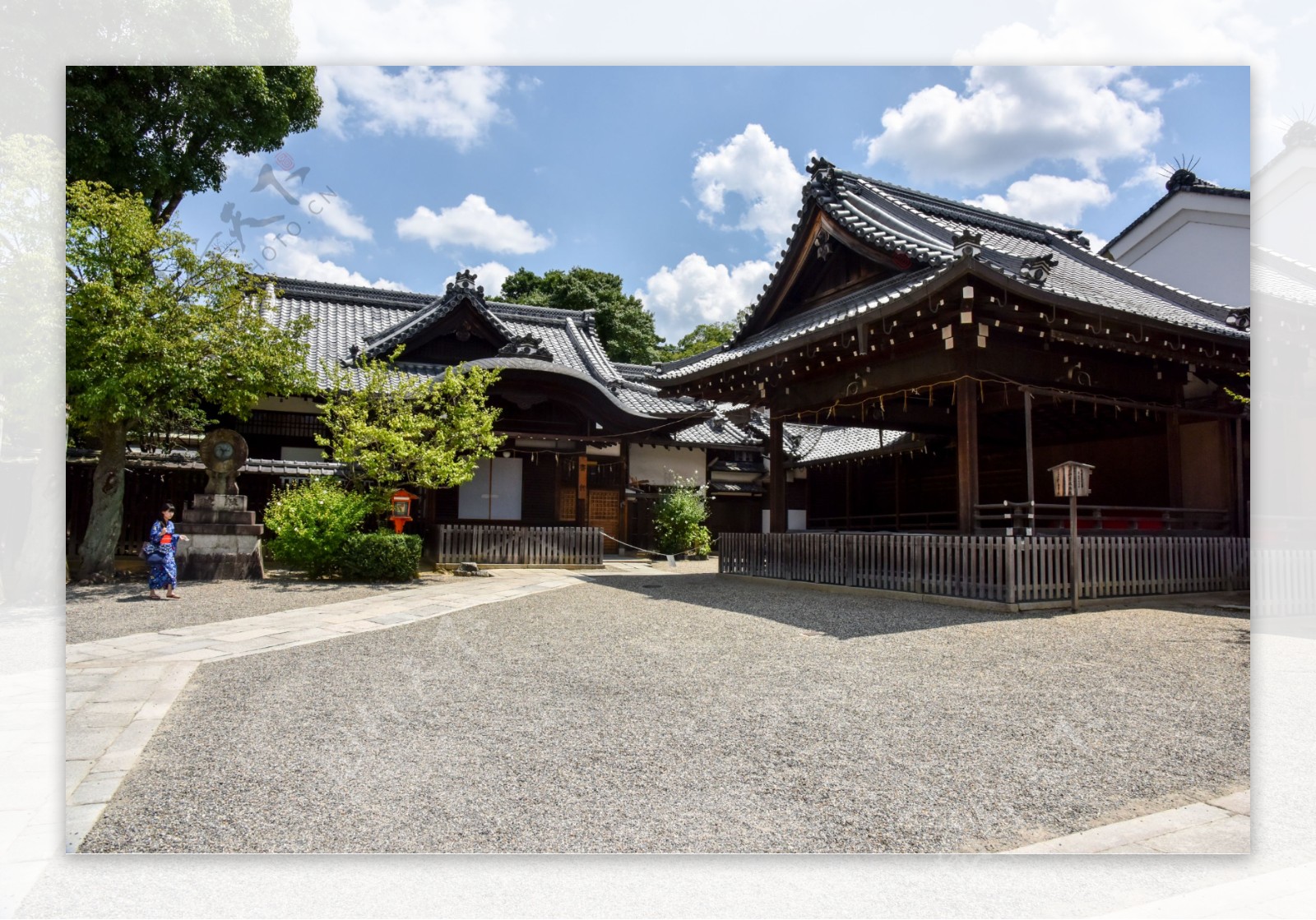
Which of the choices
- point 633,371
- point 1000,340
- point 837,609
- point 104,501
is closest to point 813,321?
point 1000,340

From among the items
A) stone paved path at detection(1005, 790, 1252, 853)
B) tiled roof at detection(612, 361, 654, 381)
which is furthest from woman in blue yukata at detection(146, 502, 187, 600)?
tiled roof at detection(612, 361, 654, 381)

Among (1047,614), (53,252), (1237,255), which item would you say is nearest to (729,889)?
(1047,614)

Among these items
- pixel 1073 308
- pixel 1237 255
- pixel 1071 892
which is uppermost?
pixel 1237 255

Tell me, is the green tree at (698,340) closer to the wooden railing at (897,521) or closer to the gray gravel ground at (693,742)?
the wooden railing at (897,521)

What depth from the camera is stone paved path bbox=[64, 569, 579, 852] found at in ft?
11.9

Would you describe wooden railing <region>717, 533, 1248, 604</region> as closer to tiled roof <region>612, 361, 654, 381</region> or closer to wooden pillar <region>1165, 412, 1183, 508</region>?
wooden pillar <region>1165, 412, 1183, 508</region>

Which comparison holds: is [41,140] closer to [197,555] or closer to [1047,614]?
[197,555]

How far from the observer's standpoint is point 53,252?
26.6 feet

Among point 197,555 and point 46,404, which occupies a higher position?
point 46,404

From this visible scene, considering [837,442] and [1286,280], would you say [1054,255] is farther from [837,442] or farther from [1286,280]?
[837,442]

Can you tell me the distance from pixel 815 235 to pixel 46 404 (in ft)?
34.0

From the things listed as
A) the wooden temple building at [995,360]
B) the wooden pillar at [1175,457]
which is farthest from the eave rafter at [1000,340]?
the wooden pillar at [1175,457]

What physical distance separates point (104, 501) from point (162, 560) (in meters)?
2.26

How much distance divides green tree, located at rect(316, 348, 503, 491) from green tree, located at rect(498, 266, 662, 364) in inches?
786
